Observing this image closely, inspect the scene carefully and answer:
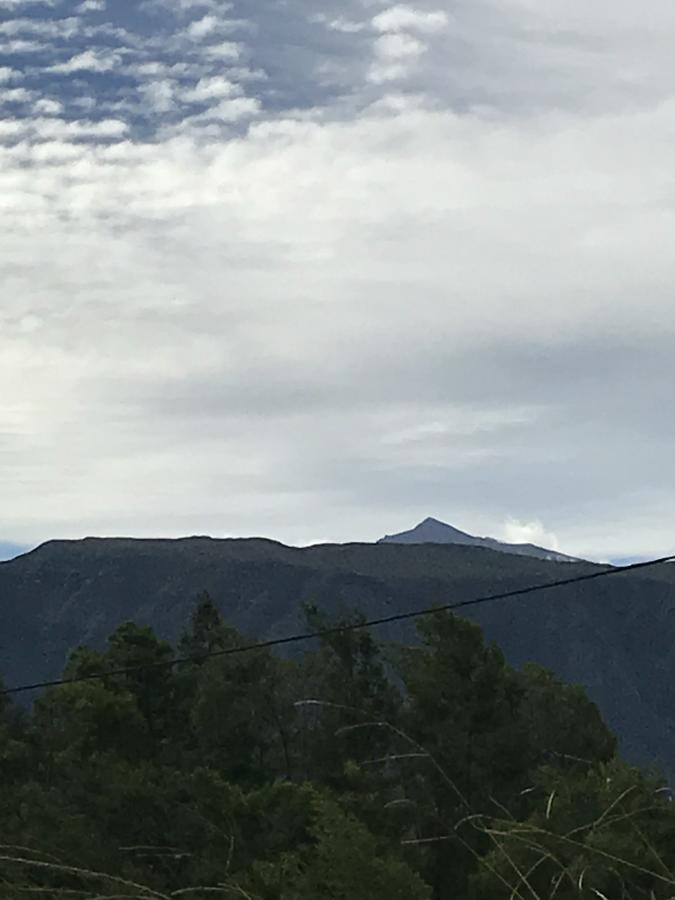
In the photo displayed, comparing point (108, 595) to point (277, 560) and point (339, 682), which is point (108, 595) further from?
point (339, 682)

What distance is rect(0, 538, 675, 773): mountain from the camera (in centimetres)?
12058

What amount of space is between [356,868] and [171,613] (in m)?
132

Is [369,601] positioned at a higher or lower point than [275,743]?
higher

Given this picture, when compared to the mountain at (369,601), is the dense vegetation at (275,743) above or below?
below

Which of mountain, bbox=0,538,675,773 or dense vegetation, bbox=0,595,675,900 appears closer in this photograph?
dense vegetation, bbox=0,595,675,900

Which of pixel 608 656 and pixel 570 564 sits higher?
pixel 570 564

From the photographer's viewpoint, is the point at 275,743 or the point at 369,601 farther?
the point at 369,601

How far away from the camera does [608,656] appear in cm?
12294

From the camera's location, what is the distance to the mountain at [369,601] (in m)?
121

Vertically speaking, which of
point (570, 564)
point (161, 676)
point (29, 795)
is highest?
point (570, 564)

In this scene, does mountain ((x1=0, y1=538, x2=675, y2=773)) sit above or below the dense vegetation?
above

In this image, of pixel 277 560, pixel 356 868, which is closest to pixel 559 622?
pixel 277 560

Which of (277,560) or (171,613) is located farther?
(277,560)

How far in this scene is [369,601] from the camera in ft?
434
